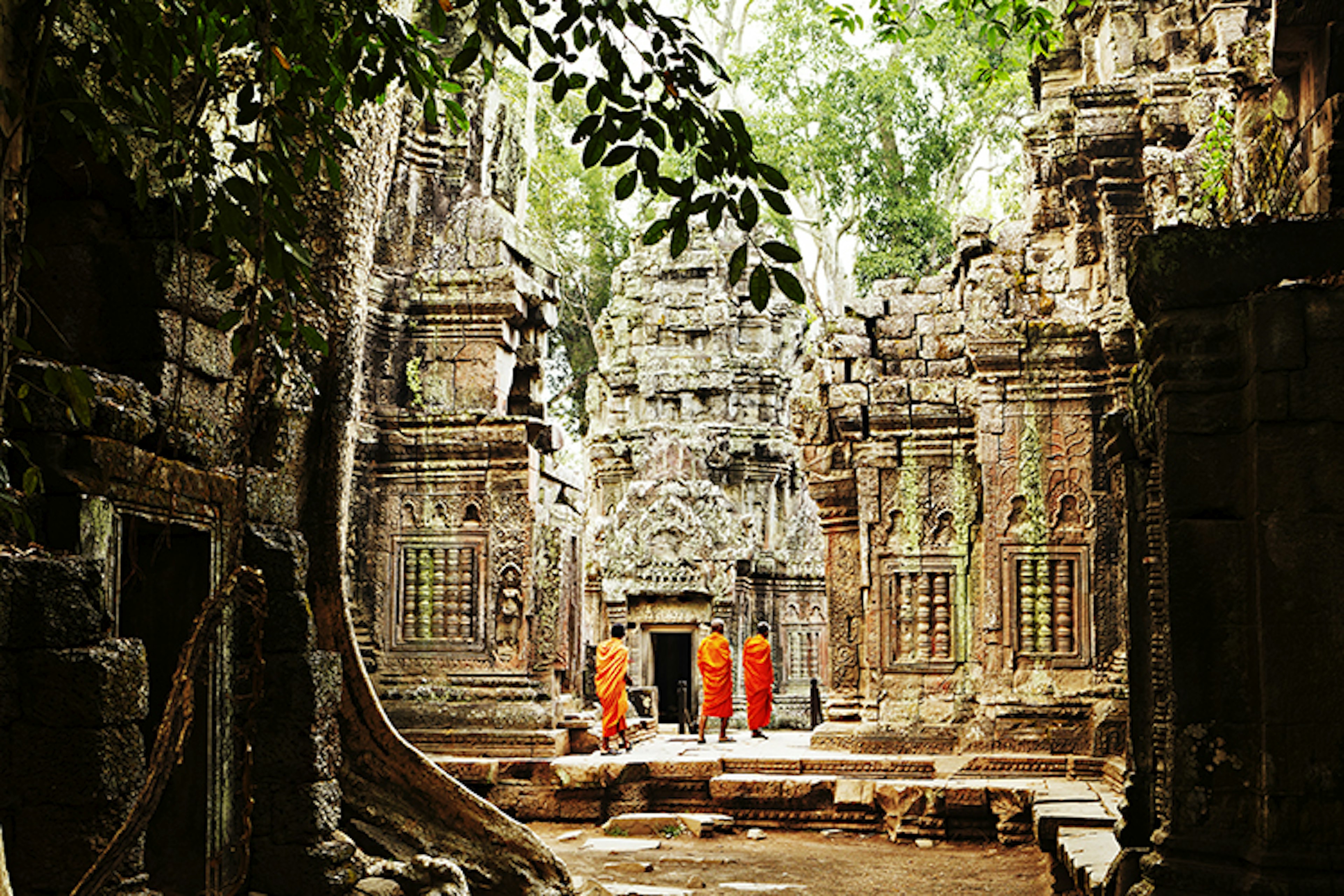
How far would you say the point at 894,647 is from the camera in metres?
10.9

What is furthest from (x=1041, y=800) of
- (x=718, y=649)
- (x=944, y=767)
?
(x=718, y=649)

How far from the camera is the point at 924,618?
1093 centimetres

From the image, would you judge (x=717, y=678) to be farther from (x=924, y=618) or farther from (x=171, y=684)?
(x=171, y=684)

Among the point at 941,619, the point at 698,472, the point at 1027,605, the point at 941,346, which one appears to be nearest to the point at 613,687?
the point at 941,619

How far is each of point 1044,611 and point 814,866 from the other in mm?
3115

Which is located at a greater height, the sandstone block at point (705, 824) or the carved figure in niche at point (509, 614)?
the carved figure in niche at point (509, 614)

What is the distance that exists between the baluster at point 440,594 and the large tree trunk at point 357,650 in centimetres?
505

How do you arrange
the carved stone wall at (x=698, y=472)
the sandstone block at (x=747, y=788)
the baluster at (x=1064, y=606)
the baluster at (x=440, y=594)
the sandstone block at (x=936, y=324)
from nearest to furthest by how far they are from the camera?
the sandstone block at (x=747, y=788) < the baluster at (x=1064, y=606) < the baluster at (x=440, y=594) < the sandstone block at (x=936, y=324) < the carved stone wall at (x=698, y=472)

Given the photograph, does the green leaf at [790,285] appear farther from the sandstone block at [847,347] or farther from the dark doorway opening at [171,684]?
the sandstone block at [847,347]

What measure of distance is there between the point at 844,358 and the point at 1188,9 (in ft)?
12.9

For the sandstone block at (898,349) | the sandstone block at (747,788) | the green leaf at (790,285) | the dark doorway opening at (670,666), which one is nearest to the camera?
the green leaf at (790,285)

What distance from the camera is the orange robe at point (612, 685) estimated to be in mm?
11930

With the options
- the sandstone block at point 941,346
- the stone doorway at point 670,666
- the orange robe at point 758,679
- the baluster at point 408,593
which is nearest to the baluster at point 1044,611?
the sandstone block at point 941,346

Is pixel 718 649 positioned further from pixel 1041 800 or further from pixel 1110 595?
pixel 1041 800
